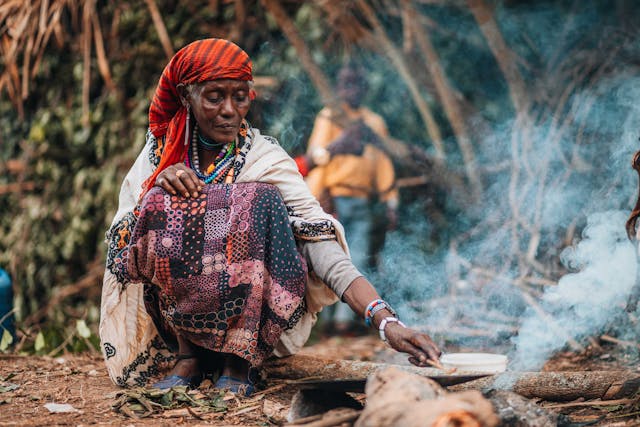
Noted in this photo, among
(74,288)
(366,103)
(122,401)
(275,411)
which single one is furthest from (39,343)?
(366,103)

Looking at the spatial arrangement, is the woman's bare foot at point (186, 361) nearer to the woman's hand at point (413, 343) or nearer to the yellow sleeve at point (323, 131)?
the woman's hand at point (413, 343)

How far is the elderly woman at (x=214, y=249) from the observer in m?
2.81

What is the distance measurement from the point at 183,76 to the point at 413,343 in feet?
4.75

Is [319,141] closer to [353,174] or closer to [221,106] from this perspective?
[353,174]

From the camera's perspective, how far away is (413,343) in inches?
96.8

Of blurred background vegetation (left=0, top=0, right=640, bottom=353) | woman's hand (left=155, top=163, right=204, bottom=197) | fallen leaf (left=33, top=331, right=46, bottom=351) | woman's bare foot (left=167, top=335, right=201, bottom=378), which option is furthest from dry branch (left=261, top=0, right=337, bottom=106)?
woman's bare foot (left=167, top=335, right=201, bottom=378)

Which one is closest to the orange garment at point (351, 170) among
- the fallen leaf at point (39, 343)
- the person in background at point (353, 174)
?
the person in background at point (353, 174)

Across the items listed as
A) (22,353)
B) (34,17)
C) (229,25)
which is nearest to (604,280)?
(22,353)

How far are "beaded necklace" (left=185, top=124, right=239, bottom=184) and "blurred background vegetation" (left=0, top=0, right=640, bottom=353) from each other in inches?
65.4

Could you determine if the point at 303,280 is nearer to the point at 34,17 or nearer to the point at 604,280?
the point at 604,280

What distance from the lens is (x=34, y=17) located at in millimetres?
5426

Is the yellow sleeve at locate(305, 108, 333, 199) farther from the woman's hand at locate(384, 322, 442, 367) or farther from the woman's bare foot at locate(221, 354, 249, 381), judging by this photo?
the woman's hand at locate(384, 322, 442, 367)

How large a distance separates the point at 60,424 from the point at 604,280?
102 inches

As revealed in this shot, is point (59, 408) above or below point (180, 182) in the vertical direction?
below
